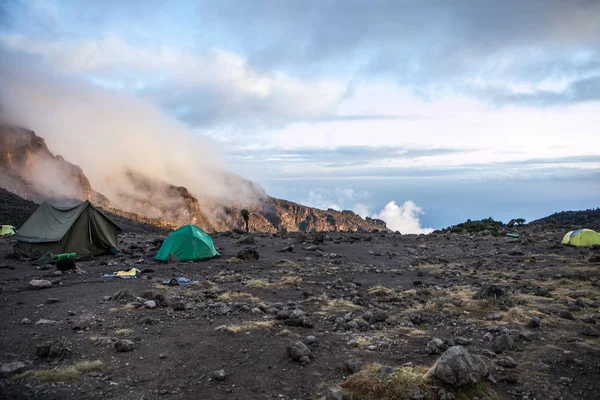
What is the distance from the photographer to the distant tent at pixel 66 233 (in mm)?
19891

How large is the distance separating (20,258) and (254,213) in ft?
332

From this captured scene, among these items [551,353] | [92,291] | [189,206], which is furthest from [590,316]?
[189,206]

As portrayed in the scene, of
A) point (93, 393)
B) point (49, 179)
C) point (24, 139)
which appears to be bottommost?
point (93, 393)

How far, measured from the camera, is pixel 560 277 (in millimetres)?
14875

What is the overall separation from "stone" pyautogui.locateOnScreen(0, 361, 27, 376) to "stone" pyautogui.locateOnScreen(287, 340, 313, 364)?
4.62m

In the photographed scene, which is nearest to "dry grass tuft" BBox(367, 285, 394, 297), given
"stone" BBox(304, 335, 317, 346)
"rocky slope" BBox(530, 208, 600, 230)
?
"stone" BBox(304, 335, 317, 346)

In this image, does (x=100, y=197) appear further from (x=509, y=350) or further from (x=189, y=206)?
(x=509, y=350)

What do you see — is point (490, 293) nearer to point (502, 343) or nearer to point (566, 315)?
point (566, 315)

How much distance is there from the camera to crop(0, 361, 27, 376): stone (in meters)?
6.31

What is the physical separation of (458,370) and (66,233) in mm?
20336

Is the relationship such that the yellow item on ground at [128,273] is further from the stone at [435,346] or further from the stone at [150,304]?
the stone at [435,346]

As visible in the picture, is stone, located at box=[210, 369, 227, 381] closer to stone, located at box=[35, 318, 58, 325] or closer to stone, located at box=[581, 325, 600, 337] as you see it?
stone, located at box=[35, 318, 58, 325]

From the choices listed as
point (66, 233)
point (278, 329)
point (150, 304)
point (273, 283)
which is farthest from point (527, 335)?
point (66, 233)

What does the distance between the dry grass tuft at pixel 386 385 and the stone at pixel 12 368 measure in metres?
5.45
